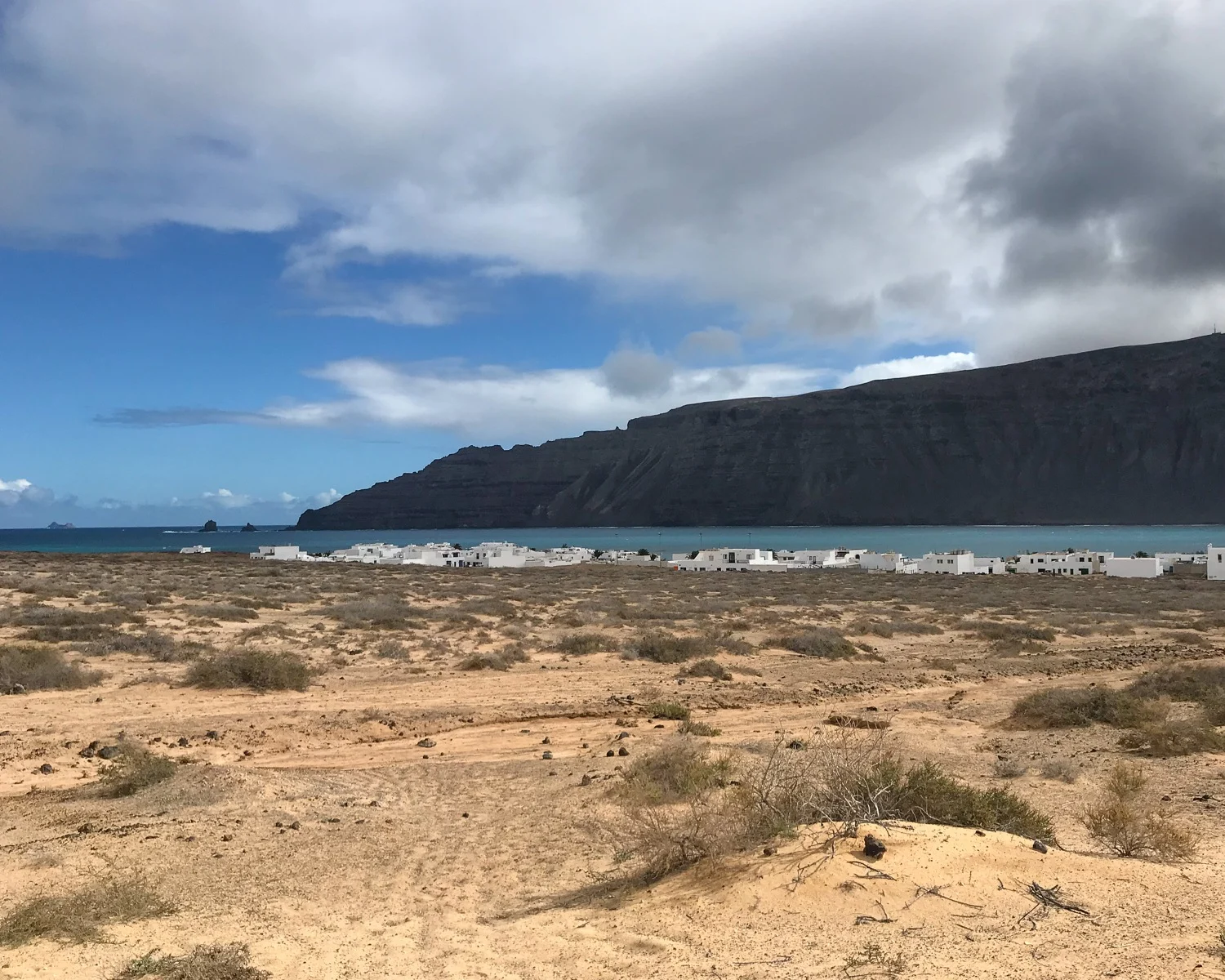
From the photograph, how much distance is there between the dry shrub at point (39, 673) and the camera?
1586cm

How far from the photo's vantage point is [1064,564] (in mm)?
67062

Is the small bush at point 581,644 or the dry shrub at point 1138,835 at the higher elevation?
the dry shrub at point 1138,835

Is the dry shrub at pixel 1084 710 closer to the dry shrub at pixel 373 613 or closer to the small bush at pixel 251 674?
the small bush at pixel 251 674

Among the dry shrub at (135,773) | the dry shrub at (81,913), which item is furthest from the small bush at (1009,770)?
the dry shrub at (135,773)

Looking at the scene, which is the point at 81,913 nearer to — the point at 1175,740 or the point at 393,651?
the point at 1175,740

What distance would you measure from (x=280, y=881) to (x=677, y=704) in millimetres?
8628

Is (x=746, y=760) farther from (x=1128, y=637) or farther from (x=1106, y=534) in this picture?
(x=1106, y=534)

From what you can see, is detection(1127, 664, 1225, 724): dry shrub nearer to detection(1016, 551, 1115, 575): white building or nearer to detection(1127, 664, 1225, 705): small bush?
detection(1127, 664, 1225, 705): small bush

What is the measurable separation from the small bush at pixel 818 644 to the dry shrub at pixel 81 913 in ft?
58.6

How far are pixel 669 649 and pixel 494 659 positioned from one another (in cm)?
439

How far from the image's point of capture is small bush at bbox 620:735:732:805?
9.27 meters

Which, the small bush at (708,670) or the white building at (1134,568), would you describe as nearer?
the small bush at (708,670)

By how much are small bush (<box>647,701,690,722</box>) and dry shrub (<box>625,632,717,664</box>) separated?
20.2 ft

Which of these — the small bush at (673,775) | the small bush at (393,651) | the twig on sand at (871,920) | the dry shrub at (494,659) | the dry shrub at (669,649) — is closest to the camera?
the twig on sand at (871,920)
